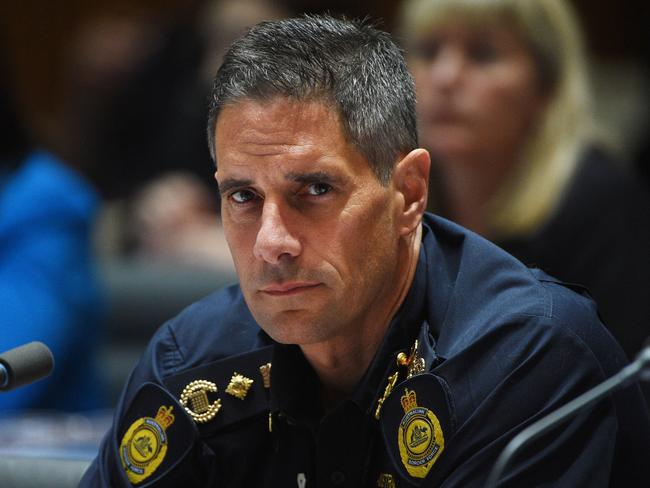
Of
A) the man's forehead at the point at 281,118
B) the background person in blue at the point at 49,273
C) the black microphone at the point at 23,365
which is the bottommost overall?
the background person in blue at the point at 49,273

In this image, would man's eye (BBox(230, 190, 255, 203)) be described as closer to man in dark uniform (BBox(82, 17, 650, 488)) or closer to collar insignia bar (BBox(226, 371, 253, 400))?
man in dark uniform (BBox(82, 17, 650, 488))

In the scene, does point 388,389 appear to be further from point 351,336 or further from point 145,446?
point 145,446

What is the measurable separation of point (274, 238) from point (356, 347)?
299 mm

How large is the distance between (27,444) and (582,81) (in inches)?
71.3

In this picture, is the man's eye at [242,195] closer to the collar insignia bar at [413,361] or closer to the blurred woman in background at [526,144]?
the collar insignia bar at [413,361]

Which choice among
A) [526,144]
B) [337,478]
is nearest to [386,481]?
[337,478]

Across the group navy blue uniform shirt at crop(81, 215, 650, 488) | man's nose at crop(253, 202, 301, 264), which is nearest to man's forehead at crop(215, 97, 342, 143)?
man's nose at crop(253, 202, 301, 264)

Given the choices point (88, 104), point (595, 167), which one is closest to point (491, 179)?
point (595, 167)

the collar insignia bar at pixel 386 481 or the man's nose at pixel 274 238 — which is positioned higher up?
the man's nose at pixel 274 238

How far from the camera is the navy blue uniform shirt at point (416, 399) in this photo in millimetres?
1783

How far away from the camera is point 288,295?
6.21ft

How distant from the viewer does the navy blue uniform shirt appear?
→ 5.85ft

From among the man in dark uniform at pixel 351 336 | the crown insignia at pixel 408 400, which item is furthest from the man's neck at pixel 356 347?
the crown insignia at pixel 408 400

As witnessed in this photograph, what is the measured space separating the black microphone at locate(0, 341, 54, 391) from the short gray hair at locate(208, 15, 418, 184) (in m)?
0.44
